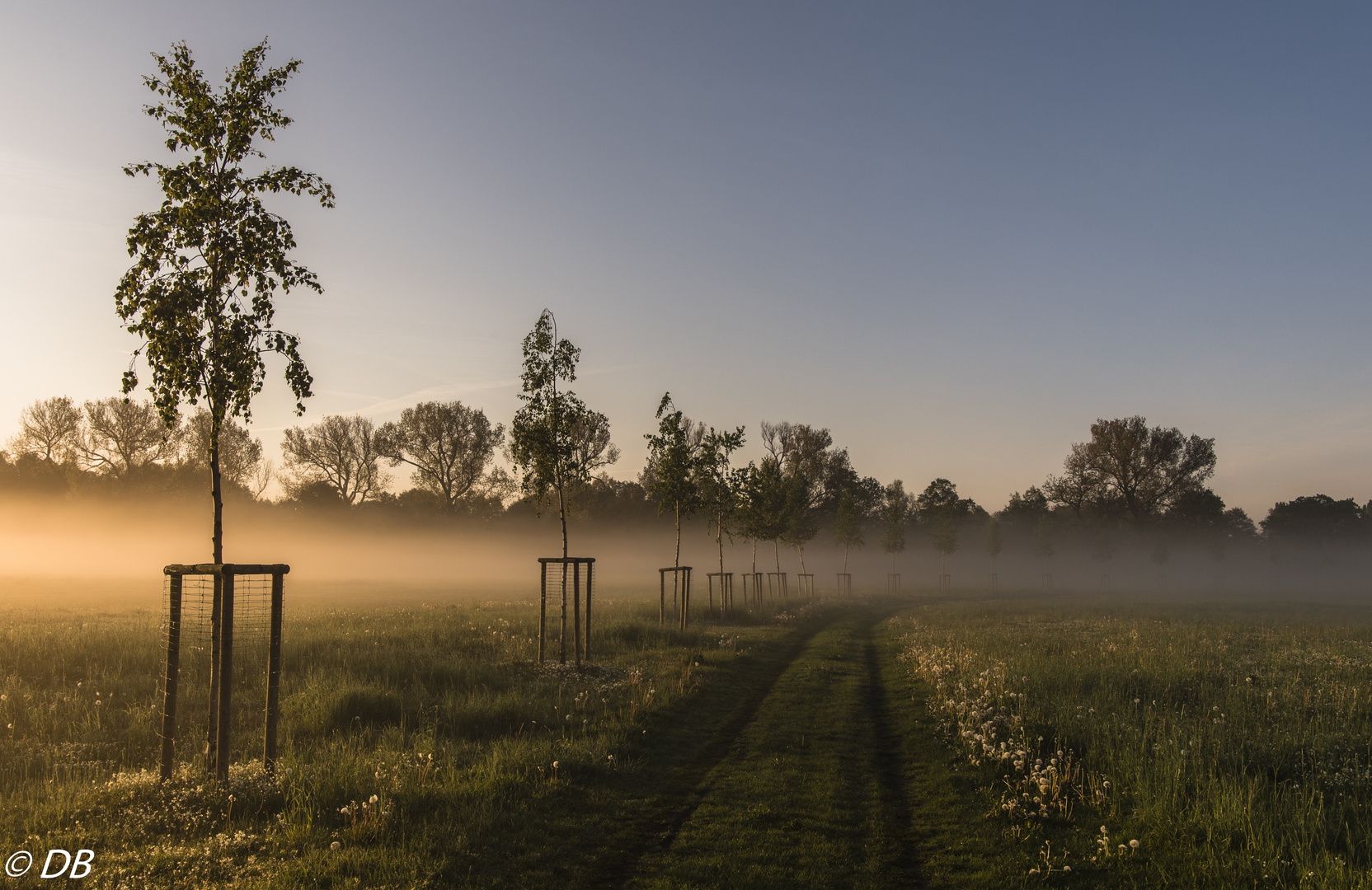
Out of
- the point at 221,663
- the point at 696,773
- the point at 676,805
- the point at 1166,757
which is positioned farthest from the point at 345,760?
the point at 1166,757

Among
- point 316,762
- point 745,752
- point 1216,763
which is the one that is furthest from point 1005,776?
point 316,762

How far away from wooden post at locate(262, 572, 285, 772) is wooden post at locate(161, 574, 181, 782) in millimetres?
1111

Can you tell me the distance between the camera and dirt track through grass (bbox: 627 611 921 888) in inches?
278

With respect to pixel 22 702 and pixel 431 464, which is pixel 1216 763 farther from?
pixel 431 464

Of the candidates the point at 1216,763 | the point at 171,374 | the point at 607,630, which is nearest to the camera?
the point at 171,374

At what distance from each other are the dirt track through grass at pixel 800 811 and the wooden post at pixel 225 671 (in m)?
5.72

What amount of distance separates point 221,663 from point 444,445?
78.9m

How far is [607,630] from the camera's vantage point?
2420 cm

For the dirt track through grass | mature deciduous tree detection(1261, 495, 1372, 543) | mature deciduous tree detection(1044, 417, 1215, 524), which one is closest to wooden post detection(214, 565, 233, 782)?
the dirt track through grass

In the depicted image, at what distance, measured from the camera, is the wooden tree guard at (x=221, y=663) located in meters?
9.00

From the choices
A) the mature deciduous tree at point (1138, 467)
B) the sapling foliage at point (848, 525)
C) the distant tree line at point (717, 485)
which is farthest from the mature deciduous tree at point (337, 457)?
the mature deciduous tree at point (1138, 467)

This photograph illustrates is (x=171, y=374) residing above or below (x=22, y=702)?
above

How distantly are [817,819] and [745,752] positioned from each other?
3.24m

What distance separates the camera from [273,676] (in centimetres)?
962
